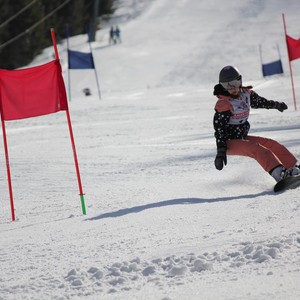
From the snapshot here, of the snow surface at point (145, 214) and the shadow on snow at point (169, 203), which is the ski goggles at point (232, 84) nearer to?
the snow surface at point (145, 214)

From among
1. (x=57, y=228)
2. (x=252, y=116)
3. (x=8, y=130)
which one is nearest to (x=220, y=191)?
(x=57, y=228)

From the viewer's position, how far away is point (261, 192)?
6082mm

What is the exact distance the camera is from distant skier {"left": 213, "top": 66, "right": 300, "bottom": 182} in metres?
6.19

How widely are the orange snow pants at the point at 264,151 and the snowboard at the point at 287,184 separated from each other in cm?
28

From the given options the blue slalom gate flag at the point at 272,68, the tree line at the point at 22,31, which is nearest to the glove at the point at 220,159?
the blue slalom gate flag at the point at 272,68

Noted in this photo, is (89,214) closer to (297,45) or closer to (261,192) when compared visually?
(261,192)

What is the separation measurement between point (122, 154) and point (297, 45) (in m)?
6.38

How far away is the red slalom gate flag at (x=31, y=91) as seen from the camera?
595 centimetres

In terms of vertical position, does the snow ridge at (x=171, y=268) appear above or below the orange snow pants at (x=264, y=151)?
below

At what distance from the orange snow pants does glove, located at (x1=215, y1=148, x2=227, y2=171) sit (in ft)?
0.63

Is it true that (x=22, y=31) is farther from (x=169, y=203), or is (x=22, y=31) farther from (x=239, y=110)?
(x=169, y=203)

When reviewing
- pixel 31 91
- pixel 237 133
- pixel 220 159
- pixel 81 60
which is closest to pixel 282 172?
pixel 220 159

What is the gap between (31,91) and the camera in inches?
234

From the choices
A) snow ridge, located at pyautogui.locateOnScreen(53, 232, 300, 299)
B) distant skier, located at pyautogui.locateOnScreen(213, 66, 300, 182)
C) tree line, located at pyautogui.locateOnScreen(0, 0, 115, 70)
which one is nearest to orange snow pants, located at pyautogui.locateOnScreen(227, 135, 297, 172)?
distant skier, located at pyautogui.locateOnScreen(213, 66, 300, 182)
